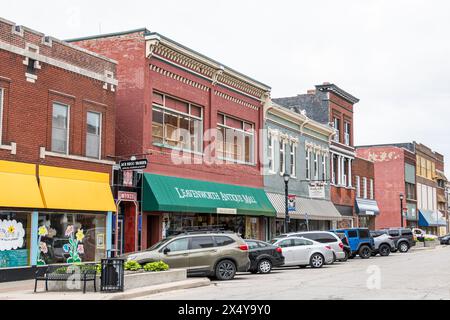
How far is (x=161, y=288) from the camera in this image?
54.6ft

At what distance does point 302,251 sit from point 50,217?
10896 mm

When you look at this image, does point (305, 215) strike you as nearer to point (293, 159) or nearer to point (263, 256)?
point (293, 159)

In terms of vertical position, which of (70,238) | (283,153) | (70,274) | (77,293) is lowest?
(77,293)

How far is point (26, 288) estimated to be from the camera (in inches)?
688

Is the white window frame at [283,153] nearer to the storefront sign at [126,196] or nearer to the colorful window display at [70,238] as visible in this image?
the storefront sign at [126,196]

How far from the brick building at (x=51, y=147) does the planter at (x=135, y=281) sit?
3.78 metres

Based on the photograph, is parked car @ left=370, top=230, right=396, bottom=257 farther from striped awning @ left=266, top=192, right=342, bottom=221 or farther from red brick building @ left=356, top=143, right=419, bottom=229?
red brick building @ left=356, top=143, right=419, bottom=229

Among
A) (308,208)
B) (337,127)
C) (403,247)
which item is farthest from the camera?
(337,127)

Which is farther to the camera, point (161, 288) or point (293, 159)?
point (293, 159)

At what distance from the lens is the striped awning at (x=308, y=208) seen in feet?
120

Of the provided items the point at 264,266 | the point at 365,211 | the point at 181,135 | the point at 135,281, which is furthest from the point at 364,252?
the point at 135,281

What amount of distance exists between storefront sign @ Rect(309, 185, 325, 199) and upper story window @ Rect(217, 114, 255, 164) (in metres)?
6.89

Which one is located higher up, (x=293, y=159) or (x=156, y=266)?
(x=293, y=159)

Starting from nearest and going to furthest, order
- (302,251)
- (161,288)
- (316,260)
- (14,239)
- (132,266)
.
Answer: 1. (161,288)
2. (132,266)
3. (14,239)
4. (302,251)
5. (316,260)
